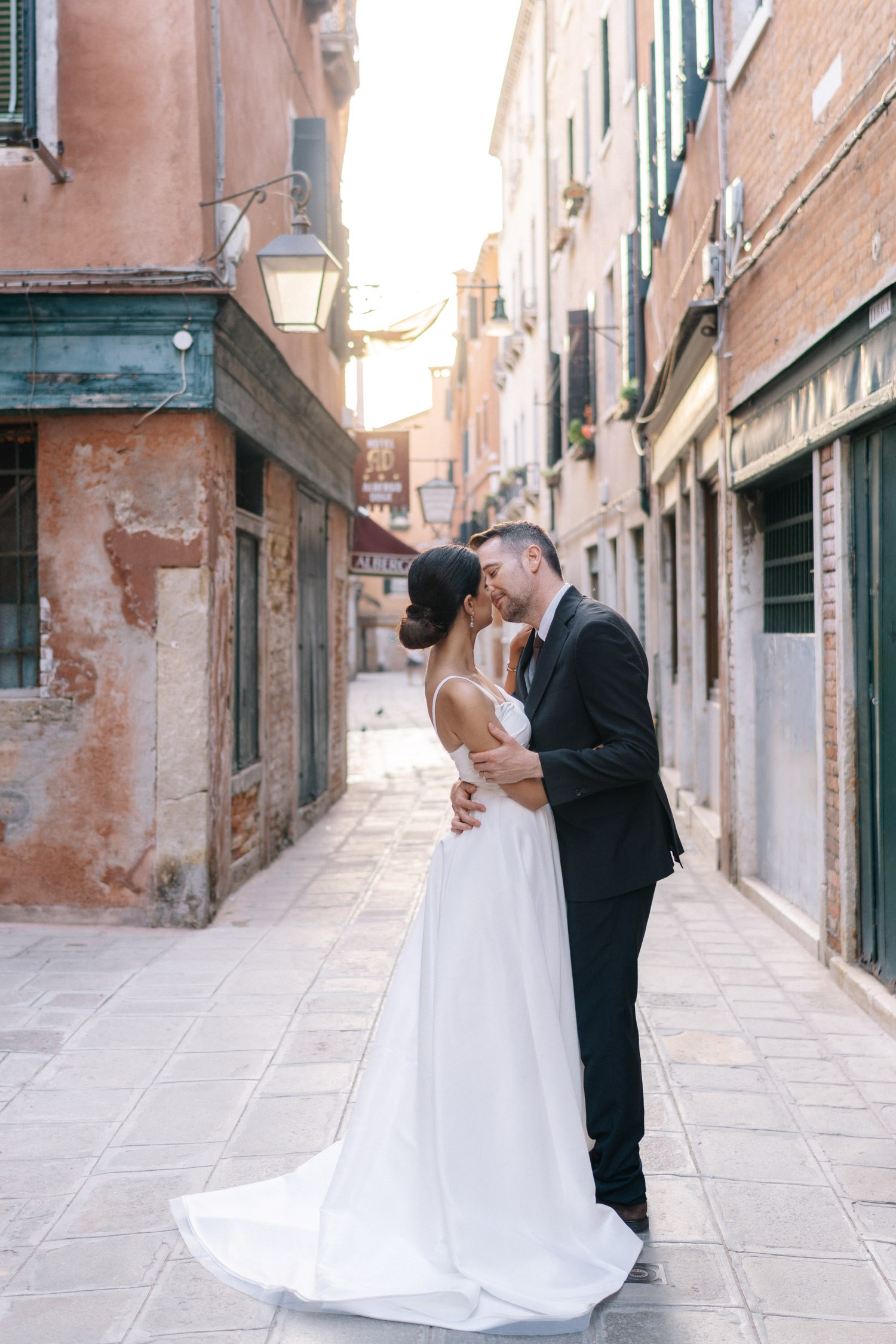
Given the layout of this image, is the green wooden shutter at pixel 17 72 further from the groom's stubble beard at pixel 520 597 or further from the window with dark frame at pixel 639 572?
the window with dark frame at pixel 639 572

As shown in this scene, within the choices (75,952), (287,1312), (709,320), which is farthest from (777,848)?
(287,1312)

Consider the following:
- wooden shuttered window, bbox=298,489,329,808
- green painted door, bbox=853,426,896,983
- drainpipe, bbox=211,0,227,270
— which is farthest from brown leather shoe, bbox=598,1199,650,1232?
wooden shuttered window, bbox=298,489,329,808

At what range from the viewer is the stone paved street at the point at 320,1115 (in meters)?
2.93

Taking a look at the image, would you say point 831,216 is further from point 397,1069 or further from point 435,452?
point 435,452

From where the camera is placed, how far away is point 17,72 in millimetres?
6875

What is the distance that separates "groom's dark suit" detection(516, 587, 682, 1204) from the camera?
3.19 m

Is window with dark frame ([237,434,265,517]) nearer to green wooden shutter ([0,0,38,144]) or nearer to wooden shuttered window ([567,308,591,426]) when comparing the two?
green wooden shutter ([0,0,38,144])

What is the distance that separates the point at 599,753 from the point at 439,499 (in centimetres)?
2070

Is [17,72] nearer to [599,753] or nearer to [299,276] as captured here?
[299,276]

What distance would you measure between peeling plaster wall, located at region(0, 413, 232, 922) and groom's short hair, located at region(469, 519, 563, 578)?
4.00m

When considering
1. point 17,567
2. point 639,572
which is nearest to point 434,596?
point 17,567

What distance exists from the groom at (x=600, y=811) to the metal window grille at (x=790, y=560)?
11.5 feet

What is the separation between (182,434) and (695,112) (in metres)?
4.52

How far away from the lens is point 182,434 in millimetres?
7125
